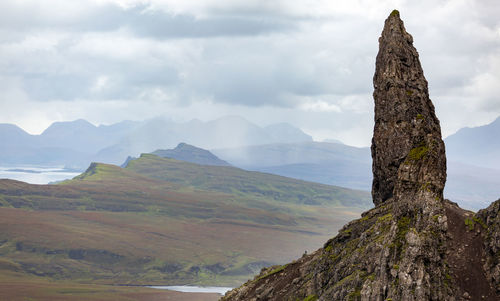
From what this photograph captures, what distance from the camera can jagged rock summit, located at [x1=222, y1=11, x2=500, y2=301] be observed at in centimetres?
7025

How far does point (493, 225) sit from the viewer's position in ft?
295

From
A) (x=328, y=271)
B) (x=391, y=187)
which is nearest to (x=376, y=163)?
(x=391, y=187)

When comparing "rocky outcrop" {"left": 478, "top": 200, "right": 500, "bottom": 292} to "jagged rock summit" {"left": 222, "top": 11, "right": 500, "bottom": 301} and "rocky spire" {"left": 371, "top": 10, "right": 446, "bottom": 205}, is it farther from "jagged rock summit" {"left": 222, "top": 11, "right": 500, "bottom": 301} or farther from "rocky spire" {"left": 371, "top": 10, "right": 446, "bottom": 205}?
"rocky spire" {"left": 371, "top": 10, "right": 446, "bottom": 205}

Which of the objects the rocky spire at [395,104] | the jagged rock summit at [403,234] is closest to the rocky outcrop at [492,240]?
the jagged rock summit at [403,234]

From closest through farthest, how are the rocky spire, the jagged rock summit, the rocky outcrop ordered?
the jagged rock summit
the rocky outcrop
the rocky spire

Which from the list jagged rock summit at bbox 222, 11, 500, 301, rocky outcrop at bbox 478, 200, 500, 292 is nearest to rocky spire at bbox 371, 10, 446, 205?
jagged rock summit at bbox 222, 11, 500, 301

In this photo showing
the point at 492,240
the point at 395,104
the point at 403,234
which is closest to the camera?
the point at 403,234

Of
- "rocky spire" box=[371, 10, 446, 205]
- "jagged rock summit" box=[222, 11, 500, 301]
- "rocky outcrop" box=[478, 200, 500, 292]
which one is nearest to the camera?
"jagged rock summit" box=[222, 11, 500, 301]

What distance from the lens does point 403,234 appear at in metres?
73.4

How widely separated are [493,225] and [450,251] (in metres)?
6.99

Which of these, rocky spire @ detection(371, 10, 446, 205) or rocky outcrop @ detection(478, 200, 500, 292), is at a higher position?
rocky spire @ detection(371, 10, 446, 205)

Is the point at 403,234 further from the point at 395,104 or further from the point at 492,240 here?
the point at 395,104

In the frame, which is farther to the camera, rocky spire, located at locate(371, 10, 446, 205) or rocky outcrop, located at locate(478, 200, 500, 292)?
rocky spire, located at locate(371, 10, 446, 205)

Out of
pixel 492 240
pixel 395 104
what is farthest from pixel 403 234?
pixel 395 104
